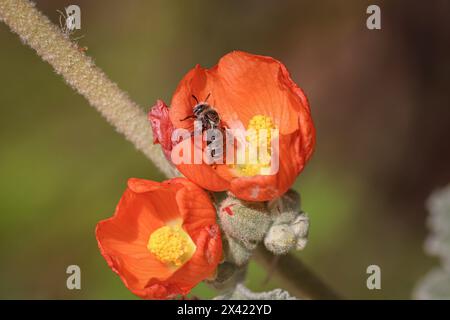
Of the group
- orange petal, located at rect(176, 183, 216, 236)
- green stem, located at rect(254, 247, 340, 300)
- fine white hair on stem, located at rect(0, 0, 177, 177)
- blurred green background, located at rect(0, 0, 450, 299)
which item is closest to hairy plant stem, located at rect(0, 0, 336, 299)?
fine white hair on stem, located at rect(0, 0, 177, 177)

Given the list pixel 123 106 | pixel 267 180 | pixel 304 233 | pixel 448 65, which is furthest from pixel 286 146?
pixel 448 65

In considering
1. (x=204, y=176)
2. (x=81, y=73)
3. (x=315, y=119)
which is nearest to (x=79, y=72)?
(x=81, y=73)

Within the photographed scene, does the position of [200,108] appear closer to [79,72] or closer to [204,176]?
[204,176]

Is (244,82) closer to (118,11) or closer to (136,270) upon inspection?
(136,270)

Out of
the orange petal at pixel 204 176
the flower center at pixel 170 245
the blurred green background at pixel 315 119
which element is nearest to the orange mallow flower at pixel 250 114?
the orange petal at pixel 204 176
